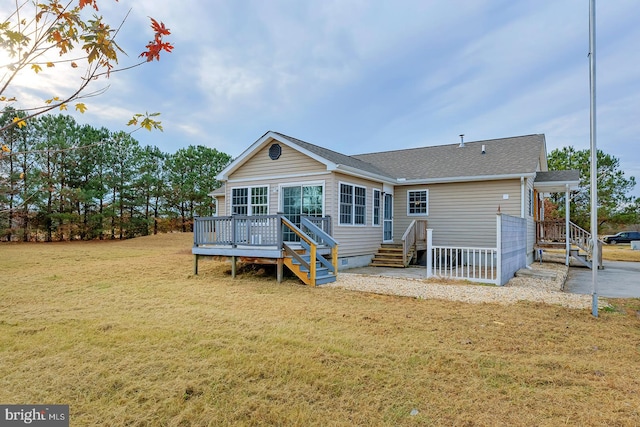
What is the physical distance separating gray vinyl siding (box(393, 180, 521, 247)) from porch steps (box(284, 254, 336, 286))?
6.29m

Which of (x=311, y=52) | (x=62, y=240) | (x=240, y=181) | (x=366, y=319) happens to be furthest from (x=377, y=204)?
(x=62, y=240)

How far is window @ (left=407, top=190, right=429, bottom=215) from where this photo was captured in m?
14.0

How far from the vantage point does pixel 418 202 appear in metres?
14.1

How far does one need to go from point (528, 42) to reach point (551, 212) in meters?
23.5

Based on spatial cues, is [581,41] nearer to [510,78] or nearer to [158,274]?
[510,78]

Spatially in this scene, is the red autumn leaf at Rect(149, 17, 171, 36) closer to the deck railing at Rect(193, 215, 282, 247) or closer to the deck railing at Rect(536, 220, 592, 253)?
the deck railing at Rect(193, 215, 282, 247)

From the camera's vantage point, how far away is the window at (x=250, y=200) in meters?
12.2

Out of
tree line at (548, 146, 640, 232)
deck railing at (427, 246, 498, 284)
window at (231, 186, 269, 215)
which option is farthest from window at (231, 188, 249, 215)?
tree line at (548, 146, 640, 232)

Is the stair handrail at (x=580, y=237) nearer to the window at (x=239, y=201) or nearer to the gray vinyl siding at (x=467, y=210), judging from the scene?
the gray vinyl siding at (x=467, y=210)

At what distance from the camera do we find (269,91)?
692 inches

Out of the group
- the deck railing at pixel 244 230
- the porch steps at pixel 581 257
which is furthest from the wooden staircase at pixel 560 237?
the deck railing at pixel 244 230

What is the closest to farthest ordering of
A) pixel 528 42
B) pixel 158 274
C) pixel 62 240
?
pixel 158 274
pixel 528 42
pixel 62 240

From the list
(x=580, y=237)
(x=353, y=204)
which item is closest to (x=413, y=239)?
(x=353, y=204)

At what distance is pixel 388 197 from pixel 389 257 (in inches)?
110
